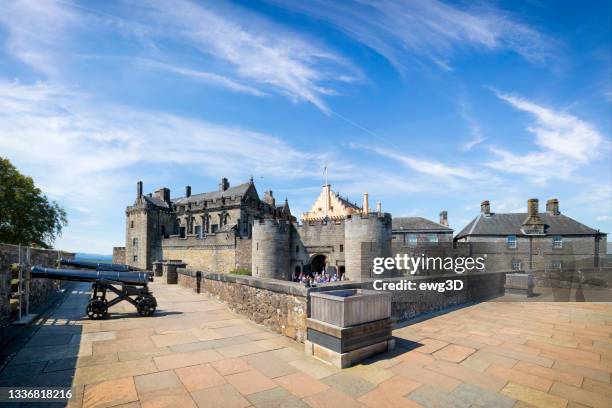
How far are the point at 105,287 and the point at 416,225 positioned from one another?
1224 inches

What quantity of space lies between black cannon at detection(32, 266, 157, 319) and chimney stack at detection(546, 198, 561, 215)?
35982 millimetres

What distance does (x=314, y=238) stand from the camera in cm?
2580

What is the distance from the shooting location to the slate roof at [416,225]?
32562mm

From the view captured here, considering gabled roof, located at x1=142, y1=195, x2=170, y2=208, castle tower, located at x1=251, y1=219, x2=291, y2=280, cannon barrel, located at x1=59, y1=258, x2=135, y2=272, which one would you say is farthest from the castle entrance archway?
gabled roof, located at x1=142, y1=195, x2=170, y2=208

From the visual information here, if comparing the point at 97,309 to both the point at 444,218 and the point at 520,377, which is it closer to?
the point at 520,377

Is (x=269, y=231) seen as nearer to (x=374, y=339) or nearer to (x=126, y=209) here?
(x=374, y=339)

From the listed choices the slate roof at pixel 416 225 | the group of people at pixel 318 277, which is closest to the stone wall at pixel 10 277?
the group of people at pixel 318 277

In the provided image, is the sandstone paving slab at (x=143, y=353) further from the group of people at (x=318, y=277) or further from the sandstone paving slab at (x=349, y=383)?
the group of people at (x=318, y=277)

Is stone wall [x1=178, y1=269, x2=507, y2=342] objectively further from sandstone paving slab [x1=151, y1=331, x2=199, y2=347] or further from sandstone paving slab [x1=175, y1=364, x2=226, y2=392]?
sandstone paving slab [x1=175, y1=364, x2=226, y2=392]

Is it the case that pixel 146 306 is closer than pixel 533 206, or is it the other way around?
pixel 146 306

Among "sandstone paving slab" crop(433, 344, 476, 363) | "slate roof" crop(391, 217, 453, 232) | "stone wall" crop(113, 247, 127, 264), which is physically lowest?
"stone wall" crop(113, 247, 127, 264)

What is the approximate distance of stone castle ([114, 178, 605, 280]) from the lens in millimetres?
21752

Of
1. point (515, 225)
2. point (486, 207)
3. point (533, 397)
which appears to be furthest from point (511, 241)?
point (533, 397)

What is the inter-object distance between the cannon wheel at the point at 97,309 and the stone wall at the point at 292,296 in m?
3.25
